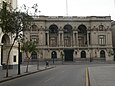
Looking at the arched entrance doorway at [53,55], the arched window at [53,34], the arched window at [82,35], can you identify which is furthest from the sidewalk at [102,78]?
the arched window at [82,35]

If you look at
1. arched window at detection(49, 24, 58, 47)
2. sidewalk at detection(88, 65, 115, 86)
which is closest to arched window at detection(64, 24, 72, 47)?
arched window at detection(49, 24, 58, 47)

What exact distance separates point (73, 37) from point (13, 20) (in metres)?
68.9

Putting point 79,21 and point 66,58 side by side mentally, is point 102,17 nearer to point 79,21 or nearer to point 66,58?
point 79,21

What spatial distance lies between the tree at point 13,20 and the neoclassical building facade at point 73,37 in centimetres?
6471

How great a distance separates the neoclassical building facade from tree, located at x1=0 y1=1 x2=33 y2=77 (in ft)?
212

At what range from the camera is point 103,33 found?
9038cm

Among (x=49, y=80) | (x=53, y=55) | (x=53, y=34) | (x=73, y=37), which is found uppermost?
(x=53, y=34)

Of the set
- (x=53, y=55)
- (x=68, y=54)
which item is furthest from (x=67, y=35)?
(x=53, y=55)

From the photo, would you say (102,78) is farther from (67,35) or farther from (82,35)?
(82,35)

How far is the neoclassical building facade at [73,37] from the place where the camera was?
8856 cm

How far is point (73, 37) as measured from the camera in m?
90.4

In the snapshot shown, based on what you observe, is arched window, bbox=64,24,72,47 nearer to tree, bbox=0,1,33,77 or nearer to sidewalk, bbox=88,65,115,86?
sidewalk, bbox=88,65,115,86

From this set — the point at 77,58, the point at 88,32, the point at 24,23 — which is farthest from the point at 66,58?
the point at 24,23

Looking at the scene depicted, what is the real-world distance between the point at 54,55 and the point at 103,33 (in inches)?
802
